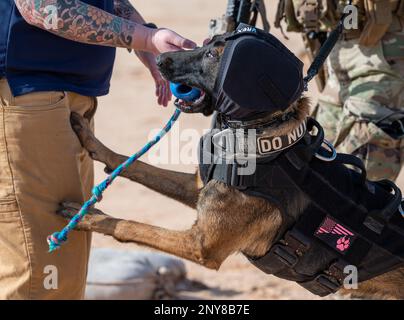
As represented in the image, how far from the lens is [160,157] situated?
6.69 meters

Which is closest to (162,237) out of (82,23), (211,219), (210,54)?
(211,219)

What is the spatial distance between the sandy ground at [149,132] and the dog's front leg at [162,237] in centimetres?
186

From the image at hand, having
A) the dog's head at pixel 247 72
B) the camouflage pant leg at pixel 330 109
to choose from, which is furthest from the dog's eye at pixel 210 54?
the camouflage pant leg at pixel 330 109

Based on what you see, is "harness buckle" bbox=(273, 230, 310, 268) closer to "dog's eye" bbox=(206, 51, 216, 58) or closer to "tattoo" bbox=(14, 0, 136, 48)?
"dog's eye" bbox=(206, 51, 216, 58)

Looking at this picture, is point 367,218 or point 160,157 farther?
point 160,157

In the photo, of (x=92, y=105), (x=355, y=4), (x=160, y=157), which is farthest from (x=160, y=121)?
(x=92, y=105)

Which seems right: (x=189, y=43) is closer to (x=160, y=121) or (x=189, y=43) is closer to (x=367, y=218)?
(x=367, y=218)

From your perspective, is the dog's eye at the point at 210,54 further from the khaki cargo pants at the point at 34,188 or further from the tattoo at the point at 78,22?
the khaki cargo pants at the point at 34,188

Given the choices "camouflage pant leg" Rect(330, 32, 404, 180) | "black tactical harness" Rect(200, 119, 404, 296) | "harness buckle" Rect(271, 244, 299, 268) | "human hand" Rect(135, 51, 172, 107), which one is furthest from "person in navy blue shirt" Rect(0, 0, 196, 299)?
"camouflage pant leg" Rect(330, 32, 404, 180)

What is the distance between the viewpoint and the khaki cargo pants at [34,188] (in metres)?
3.50

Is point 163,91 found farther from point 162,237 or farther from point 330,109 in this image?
point 330,109

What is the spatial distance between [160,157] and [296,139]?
3263 millimetres

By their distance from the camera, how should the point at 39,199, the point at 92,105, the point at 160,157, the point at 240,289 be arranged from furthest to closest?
the point at 160,157 < the point at 240,289 < the point at 92,105 < the point at 39,199

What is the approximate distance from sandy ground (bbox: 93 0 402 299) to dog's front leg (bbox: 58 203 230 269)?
186 cm
